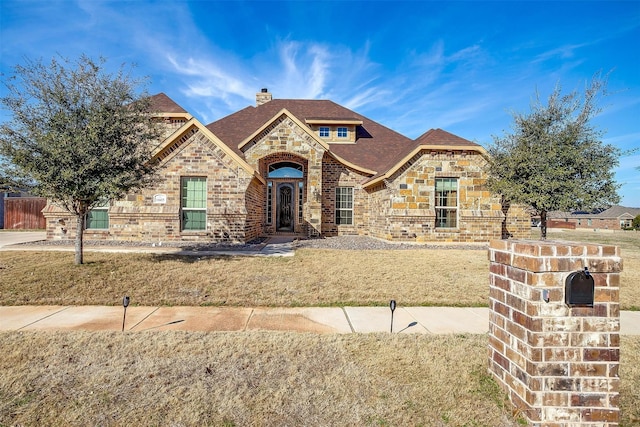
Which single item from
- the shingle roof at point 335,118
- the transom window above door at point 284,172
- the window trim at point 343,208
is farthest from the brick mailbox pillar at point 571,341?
the transom window above door at point 284,172

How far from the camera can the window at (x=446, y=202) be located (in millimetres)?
14344

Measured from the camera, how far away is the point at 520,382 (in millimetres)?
2639

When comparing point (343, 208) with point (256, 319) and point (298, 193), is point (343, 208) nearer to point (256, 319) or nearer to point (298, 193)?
point (298, 193)

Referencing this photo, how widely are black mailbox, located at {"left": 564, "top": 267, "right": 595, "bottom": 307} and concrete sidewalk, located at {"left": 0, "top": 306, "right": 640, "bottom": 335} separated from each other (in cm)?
233

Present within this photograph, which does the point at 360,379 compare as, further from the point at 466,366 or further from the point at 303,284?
the point at 303,284

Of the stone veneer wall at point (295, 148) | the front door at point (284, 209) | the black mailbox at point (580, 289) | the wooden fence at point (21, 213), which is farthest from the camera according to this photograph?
the wooden fence at point (21, 213)

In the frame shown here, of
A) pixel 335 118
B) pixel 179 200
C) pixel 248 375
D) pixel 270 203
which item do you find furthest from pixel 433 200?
pixel 248 375

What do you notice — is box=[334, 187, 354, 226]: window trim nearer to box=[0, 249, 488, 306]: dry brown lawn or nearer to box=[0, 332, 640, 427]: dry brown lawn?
box=[0, 249, 488, 306]: dry brown lawn

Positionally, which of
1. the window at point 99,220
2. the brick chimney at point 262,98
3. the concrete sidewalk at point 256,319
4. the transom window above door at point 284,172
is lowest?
the concrete sidewalk at point 256,319

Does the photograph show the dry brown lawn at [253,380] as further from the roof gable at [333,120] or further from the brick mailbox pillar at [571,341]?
the roof gable at [333,120]

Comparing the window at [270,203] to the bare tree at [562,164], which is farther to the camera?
the window at [270,203]

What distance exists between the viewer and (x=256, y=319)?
4.96m

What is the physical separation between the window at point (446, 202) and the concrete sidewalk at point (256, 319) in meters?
8.79

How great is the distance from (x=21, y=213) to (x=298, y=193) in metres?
22.1
